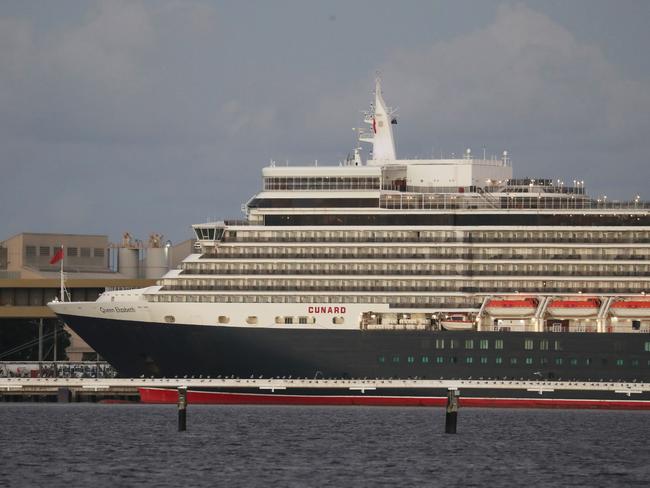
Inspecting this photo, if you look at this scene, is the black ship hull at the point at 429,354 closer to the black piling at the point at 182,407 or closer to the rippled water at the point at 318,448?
the rippled water at the point at 318,448

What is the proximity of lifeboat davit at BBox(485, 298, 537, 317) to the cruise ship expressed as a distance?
7 centimetres

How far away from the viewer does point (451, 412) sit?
7456 centimetres

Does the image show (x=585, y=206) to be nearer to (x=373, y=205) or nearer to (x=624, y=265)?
(x=624, y=265)

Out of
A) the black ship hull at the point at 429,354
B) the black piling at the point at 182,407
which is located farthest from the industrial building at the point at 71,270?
the black piling at the point at 182,407

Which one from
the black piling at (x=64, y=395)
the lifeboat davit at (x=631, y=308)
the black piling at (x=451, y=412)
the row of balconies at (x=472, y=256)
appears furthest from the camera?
the black piling at (x=64, y=395)

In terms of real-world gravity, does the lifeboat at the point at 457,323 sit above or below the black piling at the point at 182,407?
above

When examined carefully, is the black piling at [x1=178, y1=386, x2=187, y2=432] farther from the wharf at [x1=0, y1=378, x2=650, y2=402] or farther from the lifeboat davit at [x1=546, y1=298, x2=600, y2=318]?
the lifeboat davit at [x1=546, y1=298, x2=600, y2=318]

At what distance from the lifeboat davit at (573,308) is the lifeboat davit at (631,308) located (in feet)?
3.02

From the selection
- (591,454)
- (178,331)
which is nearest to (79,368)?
(178,331)

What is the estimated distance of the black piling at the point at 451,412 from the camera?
7406 centimetres

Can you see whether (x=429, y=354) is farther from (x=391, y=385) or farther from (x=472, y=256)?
(x=472, y=256)

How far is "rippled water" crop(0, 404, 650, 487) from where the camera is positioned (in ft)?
193

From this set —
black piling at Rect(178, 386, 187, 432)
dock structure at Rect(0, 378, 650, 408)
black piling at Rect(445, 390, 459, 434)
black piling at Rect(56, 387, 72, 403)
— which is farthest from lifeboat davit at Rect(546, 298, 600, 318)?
black piling at Rect(56, 387, 72, 403)

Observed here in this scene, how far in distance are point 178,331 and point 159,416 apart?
4.57 m
